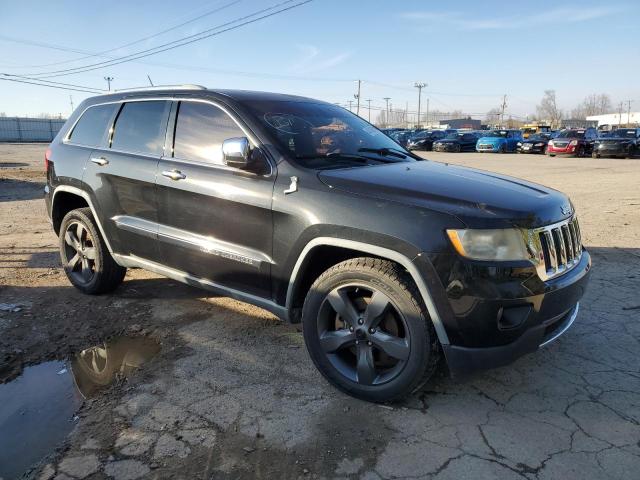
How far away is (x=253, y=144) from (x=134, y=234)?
142 centimetres

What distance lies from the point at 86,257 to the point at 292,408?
282 cm

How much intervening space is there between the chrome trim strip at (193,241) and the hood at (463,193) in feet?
2.36

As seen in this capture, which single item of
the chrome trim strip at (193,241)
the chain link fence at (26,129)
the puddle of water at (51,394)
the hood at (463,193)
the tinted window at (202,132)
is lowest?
the puddle of water at (51,394)

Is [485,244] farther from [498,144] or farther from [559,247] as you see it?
[498,144]

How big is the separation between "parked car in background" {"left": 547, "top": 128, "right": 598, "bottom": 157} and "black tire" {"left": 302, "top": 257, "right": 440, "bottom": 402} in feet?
87.5

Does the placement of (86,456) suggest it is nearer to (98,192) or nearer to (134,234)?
(134,234)

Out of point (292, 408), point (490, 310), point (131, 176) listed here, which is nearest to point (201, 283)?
point (131, 176)

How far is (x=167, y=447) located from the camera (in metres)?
2.50

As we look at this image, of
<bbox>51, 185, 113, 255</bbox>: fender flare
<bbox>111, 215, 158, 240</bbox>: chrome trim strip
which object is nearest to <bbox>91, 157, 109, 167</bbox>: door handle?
<bbox>51, 185, 113, 255</bbox>: fender flare

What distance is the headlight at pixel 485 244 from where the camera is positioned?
2506 mm

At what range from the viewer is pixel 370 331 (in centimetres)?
285

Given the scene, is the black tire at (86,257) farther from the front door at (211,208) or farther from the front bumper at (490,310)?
the front bumper at (490,310)

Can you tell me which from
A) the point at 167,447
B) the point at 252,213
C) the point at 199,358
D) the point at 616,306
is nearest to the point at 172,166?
the point at 252,213

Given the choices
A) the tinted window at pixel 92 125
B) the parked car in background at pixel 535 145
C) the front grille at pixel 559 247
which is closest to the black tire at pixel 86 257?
the tinted window at pixel 92 125
